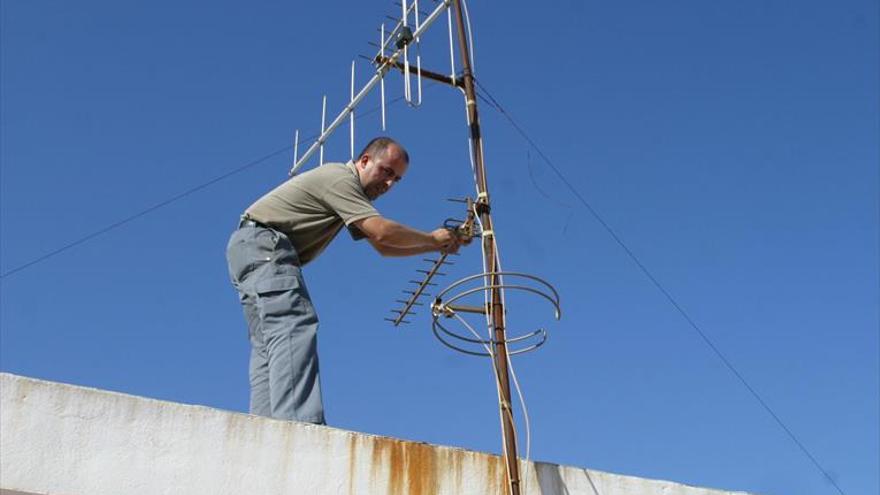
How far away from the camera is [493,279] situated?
4938 mm

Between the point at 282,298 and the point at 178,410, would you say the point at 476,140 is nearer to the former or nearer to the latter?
the point at 282,298

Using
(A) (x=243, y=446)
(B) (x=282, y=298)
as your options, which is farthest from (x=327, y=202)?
(A) (x=243, y=446)

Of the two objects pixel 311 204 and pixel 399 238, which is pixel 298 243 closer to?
pixel 311 204

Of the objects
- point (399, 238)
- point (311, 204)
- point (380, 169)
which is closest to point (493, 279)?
point (399, 238)

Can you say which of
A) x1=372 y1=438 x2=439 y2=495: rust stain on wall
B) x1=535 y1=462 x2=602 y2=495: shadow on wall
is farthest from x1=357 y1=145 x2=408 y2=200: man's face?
x1=535 y1=462 x2=602 y2=495: shadow on wall

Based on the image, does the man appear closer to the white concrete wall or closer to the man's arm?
the man's arm

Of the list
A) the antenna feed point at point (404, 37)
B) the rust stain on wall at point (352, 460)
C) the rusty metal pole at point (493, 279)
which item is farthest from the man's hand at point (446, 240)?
the antenna feed point at point (404, 37)

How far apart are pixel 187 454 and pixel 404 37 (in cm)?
358

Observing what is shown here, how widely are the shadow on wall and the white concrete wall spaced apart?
250 mm

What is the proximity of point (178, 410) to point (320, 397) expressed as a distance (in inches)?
30.4

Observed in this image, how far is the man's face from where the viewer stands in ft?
16.4

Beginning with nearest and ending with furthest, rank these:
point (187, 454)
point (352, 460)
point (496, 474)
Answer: point (187, 454)
point (352, 460)
point (496, 474)

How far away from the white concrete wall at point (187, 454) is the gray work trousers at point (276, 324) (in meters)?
0.35

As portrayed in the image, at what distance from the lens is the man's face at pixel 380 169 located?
5000 millimetres
